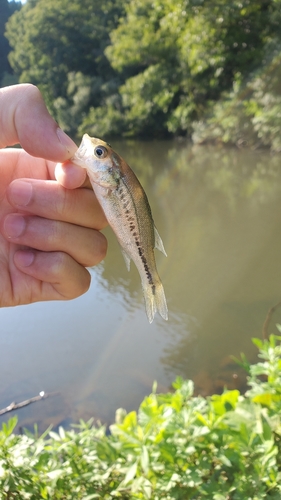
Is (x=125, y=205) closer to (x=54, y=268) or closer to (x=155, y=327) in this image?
(x=54, y=268)

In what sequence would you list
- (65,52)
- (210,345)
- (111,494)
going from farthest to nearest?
(65,52), (210,345), (111,494)

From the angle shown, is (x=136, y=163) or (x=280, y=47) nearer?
(x=280, y=47)

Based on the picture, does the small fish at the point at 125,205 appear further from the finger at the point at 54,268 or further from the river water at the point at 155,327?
the river water at the point at 155,327

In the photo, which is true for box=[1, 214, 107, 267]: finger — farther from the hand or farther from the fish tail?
the fish tail

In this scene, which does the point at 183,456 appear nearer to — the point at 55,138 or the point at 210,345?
the point at 55,138

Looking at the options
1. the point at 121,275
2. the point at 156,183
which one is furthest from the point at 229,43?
the point at 121,275

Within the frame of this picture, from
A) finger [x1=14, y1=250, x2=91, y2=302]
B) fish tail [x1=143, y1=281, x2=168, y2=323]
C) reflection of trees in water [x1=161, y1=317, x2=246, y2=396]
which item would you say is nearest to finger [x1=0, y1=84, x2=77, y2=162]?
finger [x1=14, y1=250, x2=91, y2=302]
